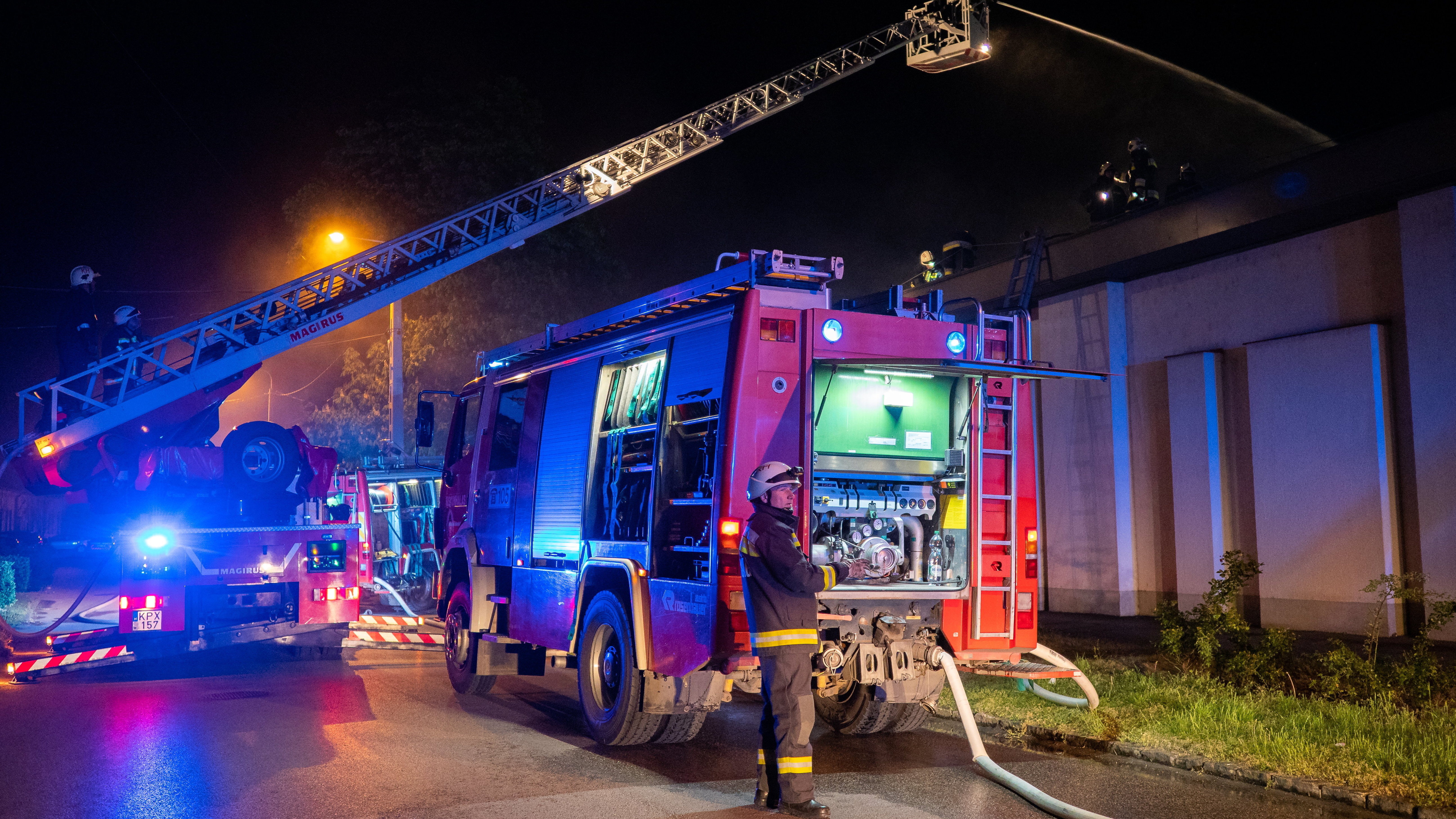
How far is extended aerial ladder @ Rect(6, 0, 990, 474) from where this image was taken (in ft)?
40.4

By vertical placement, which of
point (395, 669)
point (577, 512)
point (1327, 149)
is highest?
point (1327, 149)

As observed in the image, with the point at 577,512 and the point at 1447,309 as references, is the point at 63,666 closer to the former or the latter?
the point at 577,512

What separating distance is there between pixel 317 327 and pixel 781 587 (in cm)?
1254

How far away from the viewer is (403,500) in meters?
19.4

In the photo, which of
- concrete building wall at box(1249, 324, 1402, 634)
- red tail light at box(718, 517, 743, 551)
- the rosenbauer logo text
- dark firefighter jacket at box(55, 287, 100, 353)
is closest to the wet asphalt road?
red tail light at box(718, 517, 743, 551)

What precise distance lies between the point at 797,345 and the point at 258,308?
37.0ft

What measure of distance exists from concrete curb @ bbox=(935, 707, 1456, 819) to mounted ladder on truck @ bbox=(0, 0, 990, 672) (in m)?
7.08

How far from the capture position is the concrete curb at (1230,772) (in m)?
5.75

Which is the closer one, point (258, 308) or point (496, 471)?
point (496, 471)

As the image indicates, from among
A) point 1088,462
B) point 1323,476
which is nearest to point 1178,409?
point 1088,462

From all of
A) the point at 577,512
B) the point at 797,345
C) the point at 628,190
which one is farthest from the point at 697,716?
the point at 628,190

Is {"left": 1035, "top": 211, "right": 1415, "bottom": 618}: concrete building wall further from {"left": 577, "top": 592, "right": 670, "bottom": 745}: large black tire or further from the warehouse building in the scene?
{"left": 577, "top": 592, "right": 670, "bottom": 745}: large black tire

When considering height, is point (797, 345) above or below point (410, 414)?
below

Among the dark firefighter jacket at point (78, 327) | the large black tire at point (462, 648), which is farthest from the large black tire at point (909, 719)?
the dark firefighter jacket at point (78, 327)
